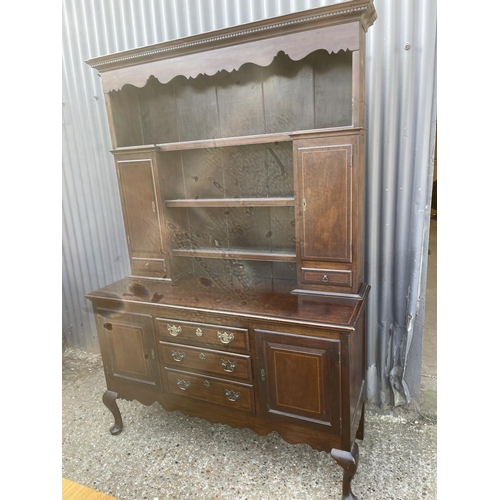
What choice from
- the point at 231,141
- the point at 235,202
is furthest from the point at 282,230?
the point at 231,141

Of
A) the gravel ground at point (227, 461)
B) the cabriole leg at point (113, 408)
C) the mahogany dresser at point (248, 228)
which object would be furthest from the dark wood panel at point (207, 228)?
the gravel ground at point (227, 461)

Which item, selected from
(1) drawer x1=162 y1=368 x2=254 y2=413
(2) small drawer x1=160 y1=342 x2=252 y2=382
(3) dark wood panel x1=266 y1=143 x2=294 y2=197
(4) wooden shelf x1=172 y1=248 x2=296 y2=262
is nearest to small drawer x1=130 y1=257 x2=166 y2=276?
(4) wooden shelf x1=172 y1=248 x2=296 y2=262

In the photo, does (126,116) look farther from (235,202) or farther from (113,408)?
(113,408)

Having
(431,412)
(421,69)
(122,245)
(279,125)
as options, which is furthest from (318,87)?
(431,412)

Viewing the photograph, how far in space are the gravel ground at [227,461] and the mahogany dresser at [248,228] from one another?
192 mm

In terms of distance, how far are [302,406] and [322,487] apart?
524mm

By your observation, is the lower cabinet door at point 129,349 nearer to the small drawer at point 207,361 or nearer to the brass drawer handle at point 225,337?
the small drawer at point 207,361

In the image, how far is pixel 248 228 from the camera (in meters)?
2.33

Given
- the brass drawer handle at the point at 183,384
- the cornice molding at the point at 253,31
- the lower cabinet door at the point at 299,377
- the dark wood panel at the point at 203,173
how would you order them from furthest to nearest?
1. the dark wood panel at the point at 203,173
2. the brass drawer handle at the point at 183,384
3. the lower cabinet door at the point at 299,377
4. the cornice molding at the point at 253,31

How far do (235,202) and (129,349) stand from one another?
42.9 inches

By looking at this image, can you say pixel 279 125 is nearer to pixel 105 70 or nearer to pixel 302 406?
pixel 105 70

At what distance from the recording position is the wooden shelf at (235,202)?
1.98 metres

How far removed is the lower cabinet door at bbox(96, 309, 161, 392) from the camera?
2.13 metres

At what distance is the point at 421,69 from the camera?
1.94m
